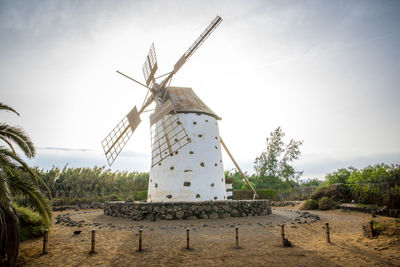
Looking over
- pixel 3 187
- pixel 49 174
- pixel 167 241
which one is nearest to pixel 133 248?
pixel 167 241

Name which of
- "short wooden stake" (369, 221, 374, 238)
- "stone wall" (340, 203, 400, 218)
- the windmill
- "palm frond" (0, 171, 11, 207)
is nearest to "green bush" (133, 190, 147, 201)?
the windmill

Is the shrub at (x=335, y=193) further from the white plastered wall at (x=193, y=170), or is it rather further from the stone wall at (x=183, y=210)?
the stone wall at (x=183, y=210)

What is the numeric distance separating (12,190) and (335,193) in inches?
739

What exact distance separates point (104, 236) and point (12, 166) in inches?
139

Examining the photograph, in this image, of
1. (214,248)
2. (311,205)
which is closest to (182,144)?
(214,248)

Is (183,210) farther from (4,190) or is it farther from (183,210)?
(4,190)

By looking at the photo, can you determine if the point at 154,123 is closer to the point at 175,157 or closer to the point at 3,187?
the point at 175,157

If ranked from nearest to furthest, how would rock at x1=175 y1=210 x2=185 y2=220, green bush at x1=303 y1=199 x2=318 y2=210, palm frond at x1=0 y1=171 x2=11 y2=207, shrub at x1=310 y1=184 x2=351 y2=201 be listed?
palm frond at x1=0 y1=171 x2=11 y2=207 < rock at x1=175 y1=210 x2=185 y2=220 < green bush at x1=303 y1=199 x2=318 y2=210 < shrub at x1=310 y1=184 x2=351 y2=201

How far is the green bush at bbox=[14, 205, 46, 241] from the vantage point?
7.63 meters

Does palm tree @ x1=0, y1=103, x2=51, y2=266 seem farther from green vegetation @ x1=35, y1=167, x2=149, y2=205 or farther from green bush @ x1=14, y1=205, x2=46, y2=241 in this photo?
green vegetation @ x1=35, y1=167, x2=149, y2=205

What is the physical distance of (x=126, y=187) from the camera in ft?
78.7

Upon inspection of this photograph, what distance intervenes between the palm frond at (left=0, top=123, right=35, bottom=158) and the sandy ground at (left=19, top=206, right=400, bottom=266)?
2559 mm

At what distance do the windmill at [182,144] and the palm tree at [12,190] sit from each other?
6253 mm

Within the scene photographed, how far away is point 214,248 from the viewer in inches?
256
